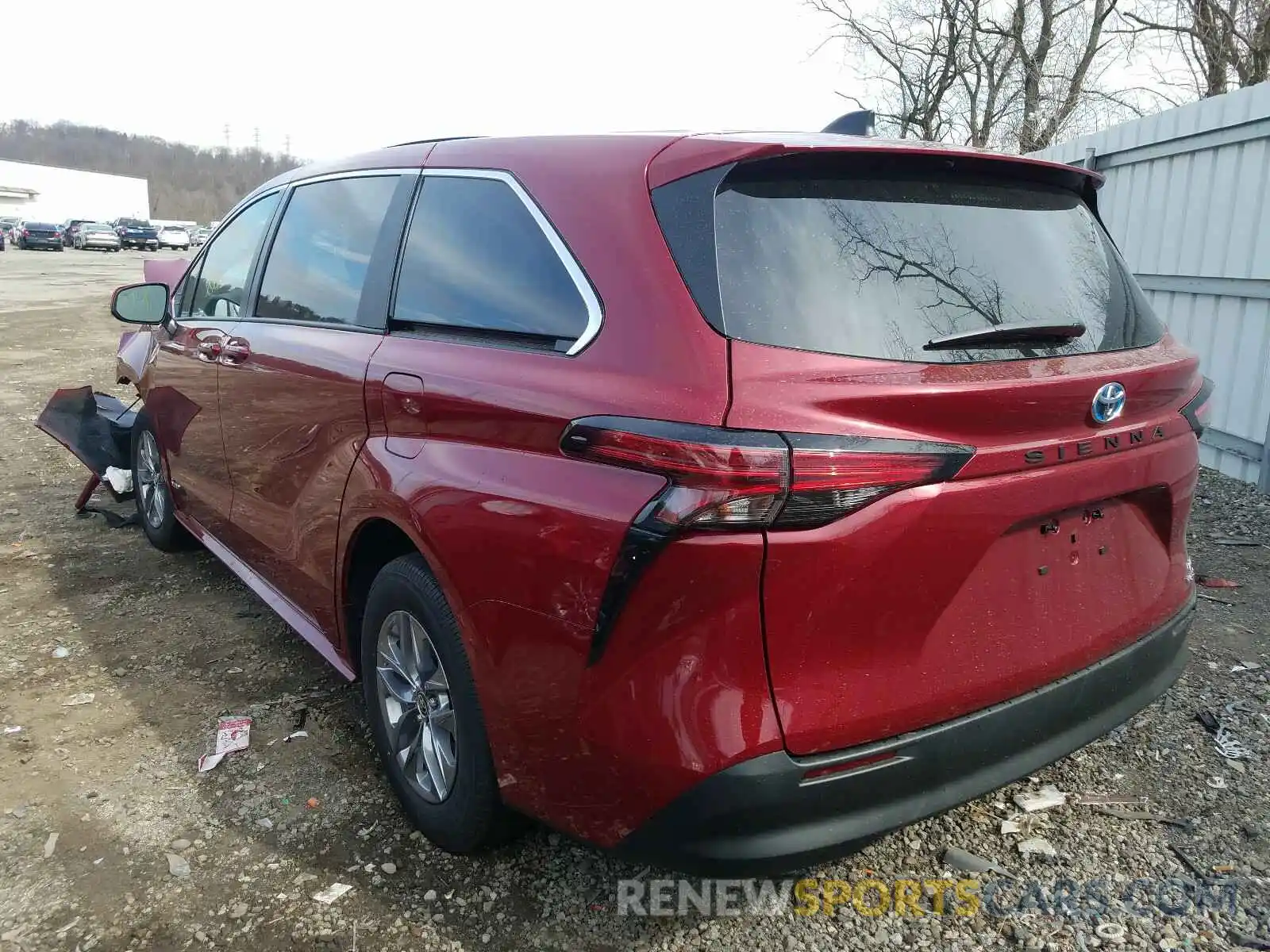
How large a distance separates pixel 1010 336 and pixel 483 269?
4.17ft

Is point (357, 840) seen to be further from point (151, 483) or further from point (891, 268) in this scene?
point (151, 483)

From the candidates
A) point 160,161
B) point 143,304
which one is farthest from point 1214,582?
point 160,161

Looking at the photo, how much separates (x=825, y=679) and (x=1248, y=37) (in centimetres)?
2079

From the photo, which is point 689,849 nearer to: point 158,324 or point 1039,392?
point 1039,392

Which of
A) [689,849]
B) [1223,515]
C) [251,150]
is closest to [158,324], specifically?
[689,849]

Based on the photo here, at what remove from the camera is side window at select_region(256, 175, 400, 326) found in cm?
294

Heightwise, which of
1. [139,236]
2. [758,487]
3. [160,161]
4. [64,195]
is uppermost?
[160,161]

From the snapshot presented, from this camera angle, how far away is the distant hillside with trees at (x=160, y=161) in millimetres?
117500

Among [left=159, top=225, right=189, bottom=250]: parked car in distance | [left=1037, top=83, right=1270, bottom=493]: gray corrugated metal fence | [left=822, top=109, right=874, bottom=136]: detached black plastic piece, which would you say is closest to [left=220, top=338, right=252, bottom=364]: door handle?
[left=822, top=109, right=874, bottom=136]: detached black plastic piece

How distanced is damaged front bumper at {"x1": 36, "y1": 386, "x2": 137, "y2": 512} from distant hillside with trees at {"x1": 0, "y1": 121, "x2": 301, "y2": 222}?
12011 cm

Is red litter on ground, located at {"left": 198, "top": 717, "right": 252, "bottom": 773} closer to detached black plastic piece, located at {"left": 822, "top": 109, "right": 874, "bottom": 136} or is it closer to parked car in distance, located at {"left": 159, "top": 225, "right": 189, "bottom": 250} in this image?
detached black plastic piece, located at {"left": 822, "top": 109, "right": 874, "bottom": 136}

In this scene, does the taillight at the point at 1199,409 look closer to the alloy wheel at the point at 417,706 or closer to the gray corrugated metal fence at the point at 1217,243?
the alloy wheel at the point at 417,706

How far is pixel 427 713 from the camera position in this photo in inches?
102

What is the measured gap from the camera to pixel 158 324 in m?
4.68
